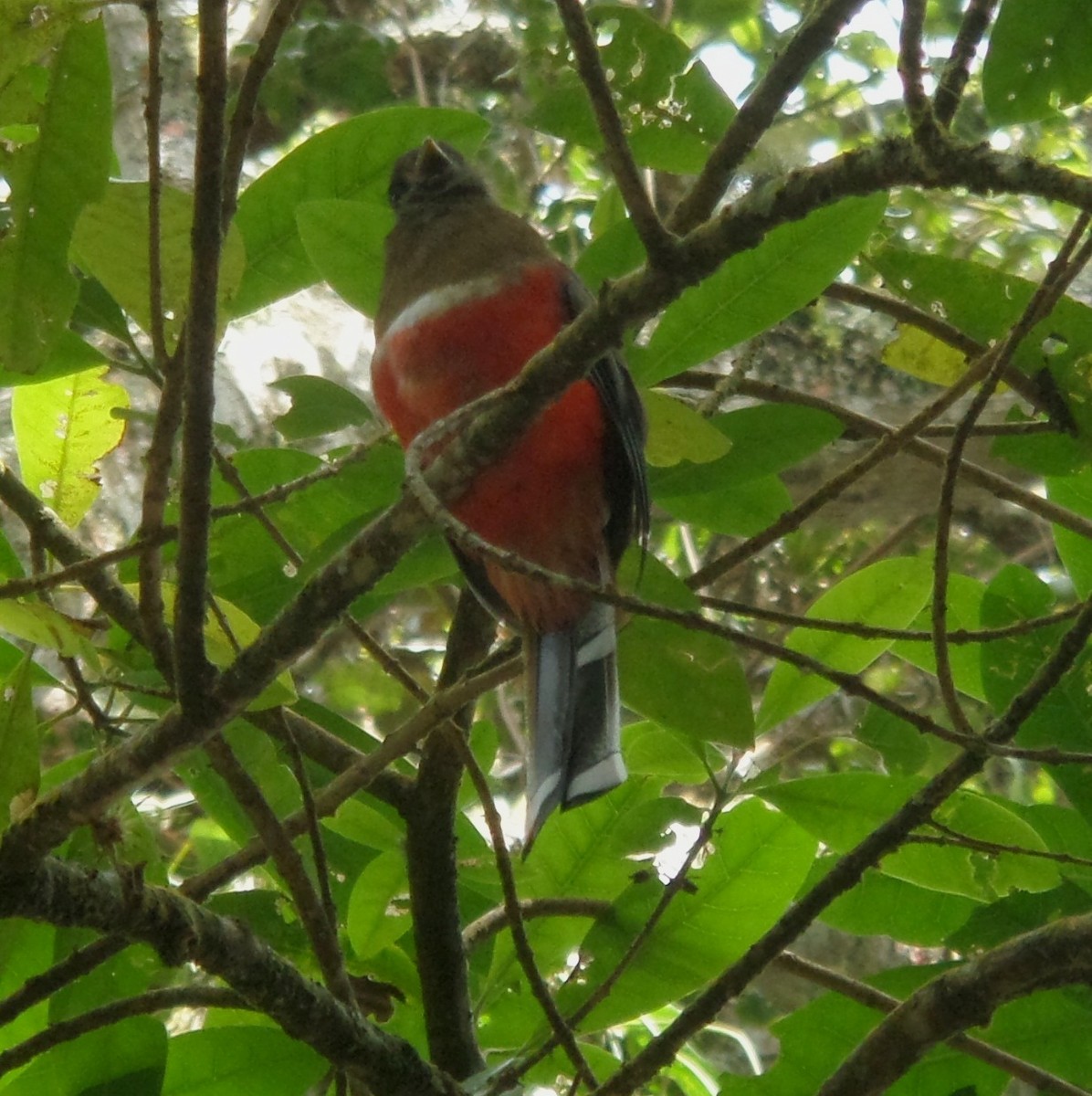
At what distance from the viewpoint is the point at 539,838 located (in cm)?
190

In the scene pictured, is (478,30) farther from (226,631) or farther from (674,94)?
(226,631)

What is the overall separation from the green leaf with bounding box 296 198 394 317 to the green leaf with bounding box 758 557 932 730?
2.44ft

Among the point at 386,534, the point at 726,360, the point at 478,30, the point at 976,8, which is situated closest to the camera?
the point at 976,8

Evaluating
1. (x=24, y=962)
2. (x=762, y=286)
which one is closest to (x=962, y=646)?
(x=762, y=286)

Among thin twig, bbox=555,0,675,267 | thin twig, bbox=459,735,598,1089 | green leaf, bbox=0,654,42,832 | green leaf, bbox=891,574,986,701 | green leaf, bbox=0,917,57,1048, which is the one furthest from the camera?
green leaf, bbox=891,574,986,701

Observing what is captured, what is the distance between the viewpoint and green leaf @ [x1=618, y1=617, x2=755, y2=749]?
155cm

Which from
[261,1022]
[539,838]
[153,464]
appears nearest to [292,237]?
[153,464]

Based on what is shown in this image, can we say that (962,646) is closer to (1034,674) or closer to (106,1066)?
(1034,674)

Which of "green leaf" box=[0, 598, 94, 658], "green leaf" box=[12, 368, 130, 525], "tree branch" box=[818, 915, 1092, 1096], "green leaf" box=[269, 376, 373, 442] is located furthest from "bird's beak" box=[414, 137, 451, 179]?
"tree branch" box=[818, 915, 1092, 1096]

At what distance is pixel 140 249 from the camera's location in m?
1.42

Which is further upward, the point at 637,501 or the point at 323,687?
the point at 637,501

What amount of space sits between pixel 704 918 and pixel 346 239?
959mm

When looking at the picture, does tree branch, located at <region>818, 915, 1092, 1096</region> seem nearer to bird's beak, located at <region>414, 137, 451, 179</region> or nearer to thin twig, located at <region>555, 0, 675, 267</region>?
thin twig, located at <region>555, 0, 675, 267</region>

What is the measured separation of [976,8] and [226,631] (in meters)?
0.94
